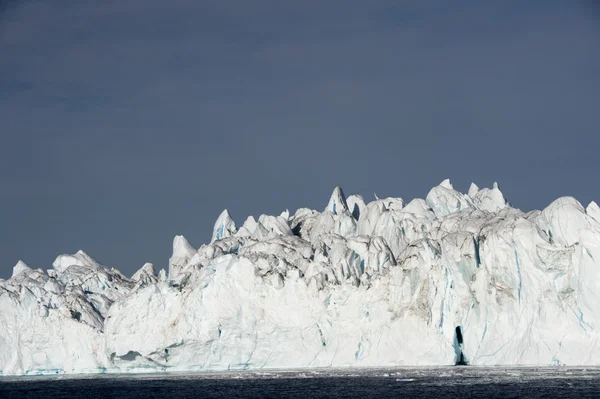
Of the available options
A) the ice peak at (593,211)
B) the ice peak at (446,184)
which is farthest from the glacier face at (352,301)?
the ice peak at (446,184)

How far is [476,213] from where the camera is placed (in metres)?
73.1

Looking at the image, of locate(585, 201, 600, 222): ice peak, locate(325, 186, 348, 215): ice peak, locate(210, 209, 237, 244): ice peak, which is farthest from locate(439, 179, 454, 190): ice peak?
locate(585, 201, 600, 222): ice peak

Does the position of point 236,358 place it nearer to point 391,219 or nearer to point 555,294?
point 391,219

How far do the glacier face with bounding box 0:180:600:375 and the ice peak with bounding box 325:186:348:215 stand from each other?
4220 millimetres

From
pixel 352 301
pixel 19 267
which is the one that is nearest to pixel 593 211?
pixel 352 301

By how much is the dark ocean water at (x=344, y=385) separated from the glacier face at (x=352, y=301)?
1826mm

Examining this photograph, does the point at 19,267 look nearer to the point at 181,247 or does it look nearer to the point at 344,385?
the point at 181,247

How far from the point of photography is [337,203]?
8875 centimetres

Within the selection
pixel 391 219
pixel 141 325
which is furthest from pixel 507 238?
pixel 141 325

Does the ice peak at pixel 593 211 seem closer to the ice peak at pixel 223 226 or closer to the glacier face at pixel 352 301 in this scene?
the glacier face at pixel 352 301

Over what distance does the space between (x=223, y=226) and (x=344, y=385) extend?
105 ft

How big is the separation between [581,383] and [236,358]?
24.2 meters

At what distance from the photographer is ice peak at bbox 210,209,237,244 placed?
298ft

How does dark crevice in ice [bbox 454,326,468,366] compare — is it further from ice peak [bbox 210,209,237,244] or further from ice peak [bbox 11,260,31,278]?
ice peak [bbox 11,260,31,278]
